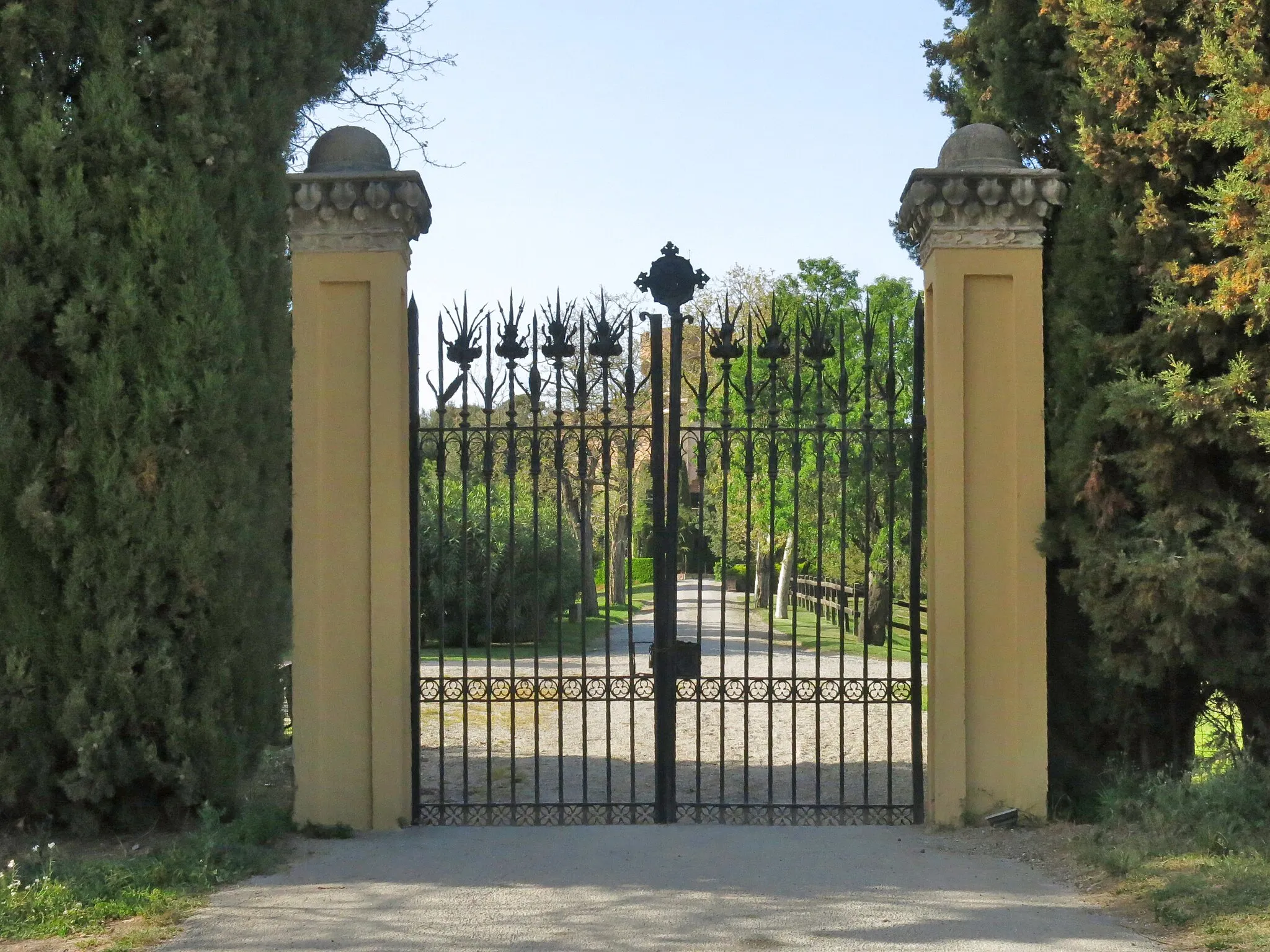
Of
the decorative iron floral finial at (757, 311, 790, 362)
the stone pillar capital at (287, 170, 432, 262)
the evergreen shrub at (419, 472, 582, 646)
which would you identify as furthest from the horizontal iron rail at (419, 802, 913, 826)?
the evergreen shrub at (419, 472, 582, 646)

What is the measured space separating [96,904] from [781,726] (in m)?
7.63

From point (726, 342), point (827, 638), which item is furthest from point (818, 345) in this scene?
point (827, 638)

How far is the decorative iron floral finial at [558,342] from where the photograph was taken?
720 cm

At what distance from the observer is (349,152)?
7.07 m

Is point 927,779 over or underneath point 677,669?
underneath

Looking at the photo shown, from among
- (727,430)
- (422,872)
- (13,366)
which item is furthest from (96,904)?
(727,430)

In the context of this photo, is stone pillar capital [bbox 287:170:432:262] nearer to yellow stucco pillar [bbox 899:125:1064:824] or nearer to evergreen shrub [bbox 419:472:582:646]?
yellow stucco pillar [bbox 899:125:1064:824]

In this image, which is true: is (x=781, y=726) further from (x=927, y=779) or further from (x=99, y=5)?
(x=99, y=5)

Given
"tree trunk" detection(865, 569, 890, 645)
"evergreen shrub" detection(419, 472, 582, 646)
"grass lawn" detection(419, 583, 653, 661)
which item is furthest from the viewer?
"grass lawn" detection(419, 583, 653, 661)

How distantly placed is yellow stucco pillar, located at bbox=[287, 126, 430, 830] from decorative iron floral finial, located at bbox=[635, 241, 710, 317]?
4.54ft

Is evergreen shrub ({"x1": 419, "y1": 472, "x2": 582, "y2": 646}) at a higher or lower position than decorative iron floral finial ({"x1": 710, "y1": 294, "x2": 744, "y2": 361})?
lower

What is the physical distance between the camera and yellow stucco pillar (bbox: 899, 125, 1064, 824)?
687 centimetres

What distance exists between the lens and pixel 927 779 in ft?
23.5

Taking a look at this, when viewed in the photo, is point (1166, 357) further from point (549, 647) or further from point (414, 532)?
point (549, 647)
